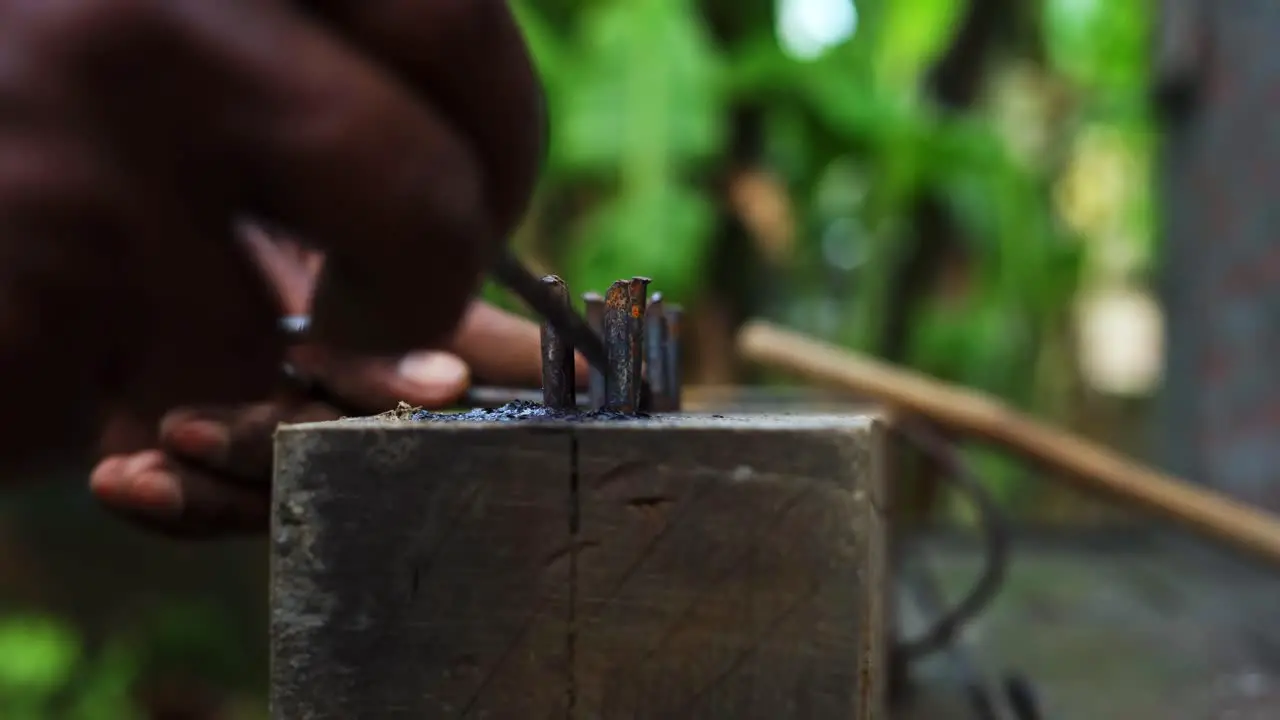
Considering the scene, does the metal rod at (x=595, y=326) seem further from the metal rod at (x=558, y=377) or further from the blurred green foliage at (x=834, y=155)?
Result: the blurred green foliage at (x=834, y=155)

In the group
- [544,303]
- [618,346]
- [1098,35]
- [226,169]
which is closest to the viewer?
[226,169]

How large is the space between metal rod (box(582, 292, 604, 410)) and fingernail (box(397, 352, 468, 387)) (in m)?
0.07

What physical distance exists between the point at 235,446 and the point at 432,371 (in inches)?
4.3

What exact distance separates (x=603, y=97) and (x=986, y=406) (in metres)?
1.17

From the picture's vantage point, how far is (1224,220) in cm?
205

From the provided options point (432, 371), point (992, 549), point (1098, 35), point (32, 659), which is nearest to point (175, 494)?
point (432, 371)

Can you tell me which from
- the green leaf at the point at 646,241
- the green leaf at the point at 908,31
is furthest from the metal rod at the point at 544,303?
the green leaf at the point at 908,31

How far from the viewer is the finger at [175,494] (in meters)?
0.60

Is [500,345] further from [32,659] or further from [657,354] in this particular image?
[32,659]

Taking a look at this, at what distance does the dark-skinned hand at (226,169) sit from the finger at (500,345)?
354mm

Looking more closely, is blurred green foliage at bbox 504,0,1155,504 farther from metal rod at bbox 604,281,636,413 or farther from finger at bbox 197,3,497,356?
finger at bbox 197,3,497,356

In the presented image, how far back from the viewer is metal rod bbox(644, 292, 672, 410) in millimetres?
676

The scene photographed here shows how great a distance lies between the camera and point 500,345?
678 millimetres

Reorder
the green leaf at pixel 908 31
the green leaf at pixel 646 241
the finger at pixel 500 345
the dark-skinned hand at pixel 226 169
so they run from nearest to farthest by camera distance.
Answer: the dark-skinned hand at pixel 226 169 < the finger at pixel 500 345 < the green leaf at pixel 646 241 < the green leaf at pixel 908 31
